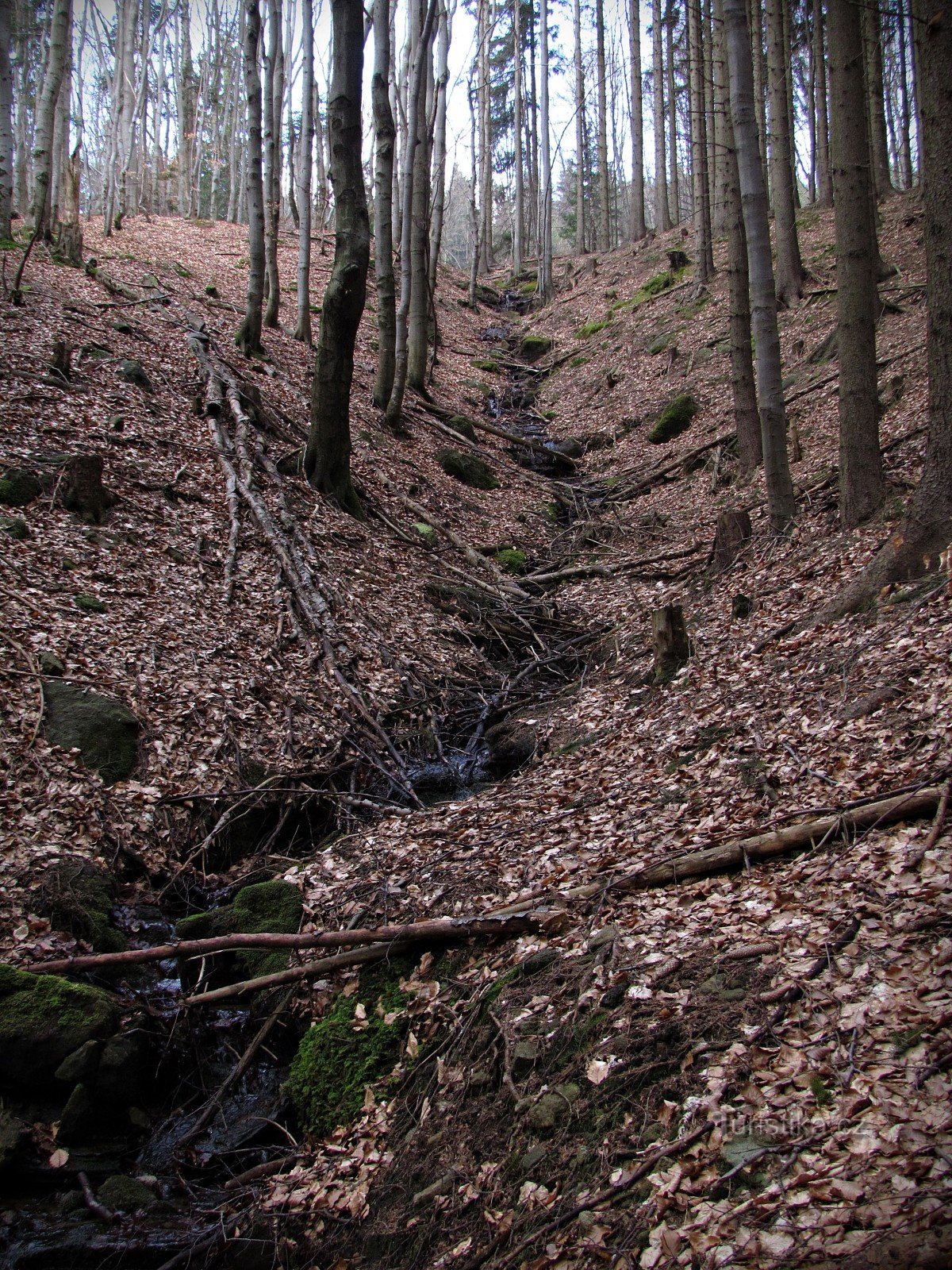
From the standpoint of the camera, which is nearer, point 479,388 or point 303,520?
point 303,520

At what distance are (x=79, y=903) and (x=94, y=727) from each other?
162cm

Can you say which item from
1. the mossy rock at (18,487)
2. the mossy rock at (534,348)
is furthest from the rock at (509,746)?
the mossy rock at (534,348)

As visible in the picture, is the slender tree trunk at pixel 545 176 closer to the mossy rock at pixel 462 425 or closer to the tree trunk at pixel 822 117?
the tree trunk at pixel 822 117

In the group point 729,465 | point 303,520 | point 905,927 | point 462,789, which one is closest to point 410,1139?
point 905,927

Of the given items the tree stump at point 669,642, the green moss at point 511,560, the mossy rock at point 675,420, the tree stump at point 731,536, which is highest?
the mossy rock at point 675,420

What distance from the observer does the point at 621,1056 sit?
323 cm

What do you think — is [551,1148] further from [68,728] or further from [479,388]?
[479,388]

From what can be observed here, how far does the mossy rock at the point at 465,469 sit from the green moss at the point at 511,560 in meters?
2.69

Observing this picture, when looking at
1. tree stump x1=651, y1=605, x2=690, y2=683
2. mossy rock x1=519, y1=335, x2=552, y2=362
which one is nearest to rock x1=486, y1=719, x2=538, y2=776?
tree stump x1=651, y1=605, x2=690, y2=683

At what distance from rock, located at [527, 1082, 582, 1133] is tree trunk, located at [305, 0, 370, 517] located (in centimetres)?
924

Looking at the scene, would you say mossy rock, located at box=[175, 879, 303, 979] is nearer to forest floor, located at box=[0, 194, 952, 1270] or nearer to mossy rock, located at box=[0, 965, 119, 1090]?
forest floor, located at box=[0, 194, 952, 1270]

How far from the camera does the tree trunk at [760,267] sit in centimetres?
824

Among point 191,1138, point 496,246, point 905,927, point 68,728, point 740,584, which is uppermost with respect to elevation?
point 496,246

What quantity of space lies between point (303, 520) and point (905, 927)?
8.85m
